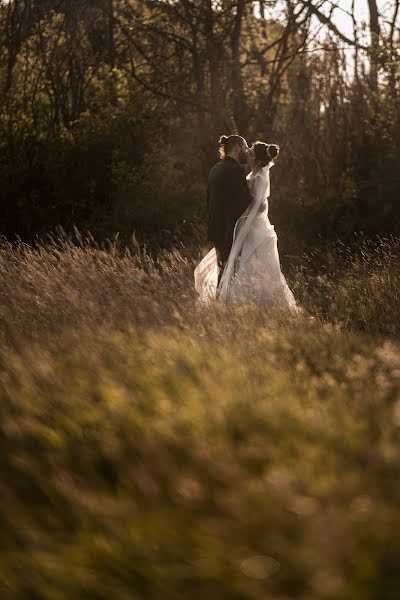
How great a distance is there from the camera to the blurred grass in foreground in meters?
1.71

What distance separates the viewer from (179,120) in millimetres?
15172

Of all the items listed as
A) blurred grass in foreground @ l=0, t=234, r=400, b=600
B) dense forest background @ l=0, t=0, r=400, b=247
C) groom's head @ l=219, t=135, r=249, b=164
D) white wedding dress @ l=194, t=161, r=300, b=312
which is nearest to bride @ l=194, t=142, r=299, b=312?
white wedding dress @ l=194, t=161, r=300, b=312

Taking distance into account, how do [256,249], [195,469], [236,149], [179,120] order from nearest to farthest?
[195,469], [236,149], [256,249], [179,120]

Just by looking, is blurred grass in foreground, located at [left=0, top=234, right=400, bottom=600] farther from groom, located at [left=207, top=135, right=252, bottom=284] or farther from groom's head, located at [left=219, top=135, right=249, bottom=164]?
groom's head, located at [left=219, top=135, right=249, bottom=164]

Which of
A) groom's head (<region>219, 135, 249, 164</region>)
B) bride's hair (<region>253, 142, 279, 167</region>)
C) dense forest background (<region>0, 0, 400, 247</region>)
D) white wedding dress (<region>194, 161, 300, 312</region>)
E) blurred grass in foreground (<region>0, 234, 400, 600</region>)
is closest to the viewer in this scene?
blurred grass in foreground (<region>0, 234, 400, 600</region>)

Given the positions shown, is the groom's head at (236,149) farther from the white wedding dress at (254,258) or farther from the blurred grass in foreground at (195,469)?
the blurred grass in foreground at (195,469)

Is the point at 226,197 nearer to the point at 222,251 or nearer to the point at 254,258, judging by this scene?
the point at 222,251

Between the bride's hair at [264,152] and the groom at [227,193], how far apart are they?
0.14 meters

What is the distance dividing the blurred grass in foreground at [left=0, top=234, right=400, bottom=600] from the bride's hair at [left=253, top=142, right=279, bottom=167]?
11.7 feet

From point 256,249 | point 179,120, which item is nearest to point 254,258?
point 256,249

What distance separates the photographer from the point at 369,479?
204 centimetres

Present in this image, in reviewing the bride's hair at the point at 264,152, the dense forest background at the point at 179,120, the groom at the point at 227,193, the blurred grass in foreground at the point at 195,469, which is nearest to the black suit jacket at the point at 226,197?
the groom at the point at 227,193

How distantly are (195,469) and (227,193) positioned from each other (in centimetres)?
542

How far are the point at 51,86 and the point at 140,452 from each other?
1339 cm
